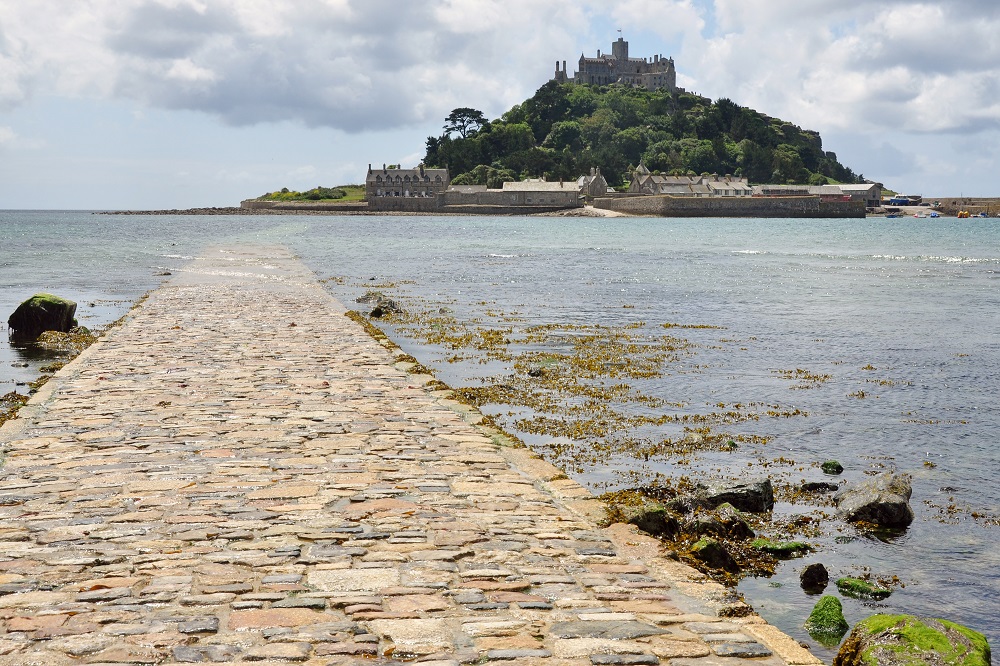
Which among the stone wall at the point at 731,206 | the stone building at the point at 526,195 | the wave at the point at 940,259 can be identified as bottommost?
the wave at the point at 940,259

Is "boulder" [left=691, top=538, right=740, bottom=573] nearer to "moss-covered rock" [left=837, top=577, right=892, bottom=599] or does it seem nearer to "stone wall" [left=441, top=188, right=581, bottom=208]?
"moss-covered rock" [left=837, top=577, right=892, bottom=599]

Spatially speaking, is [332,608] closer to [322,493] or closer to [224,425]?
[322,493]

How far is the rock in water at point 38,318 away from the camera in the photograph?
62.7 ft

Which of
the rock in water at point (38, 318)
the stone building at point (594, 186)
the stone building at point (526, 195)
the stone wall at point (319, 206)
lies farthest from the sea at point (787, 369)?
the stone wall at point (319, 206)

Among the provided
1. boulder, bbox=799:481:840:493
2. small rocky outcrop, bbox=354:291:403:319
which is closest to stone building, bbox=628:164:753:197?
small rocky outcrop, bbox=354:291:403:319

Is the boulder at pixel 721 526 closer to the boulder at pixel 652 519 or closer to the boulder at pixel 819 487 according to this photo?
the boulder at pixel 652 519

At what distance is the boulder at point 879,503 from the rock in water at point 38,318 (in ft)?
52.5

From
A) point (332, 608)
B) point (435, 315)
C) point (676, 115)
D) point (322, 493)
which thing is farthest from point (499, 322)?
point (676, 115)

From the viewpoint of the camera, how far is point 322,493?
7.26 m

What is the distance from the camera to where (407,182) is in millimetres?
163625

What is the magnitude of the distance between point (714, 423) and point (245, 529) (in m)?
7.33

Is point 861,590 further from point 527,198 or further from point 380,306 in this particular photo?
point 527,198

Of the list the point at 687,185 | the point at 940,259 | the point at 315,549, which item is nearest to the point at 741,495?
the point at 315,549

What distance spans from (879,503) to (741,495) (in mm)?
1186
